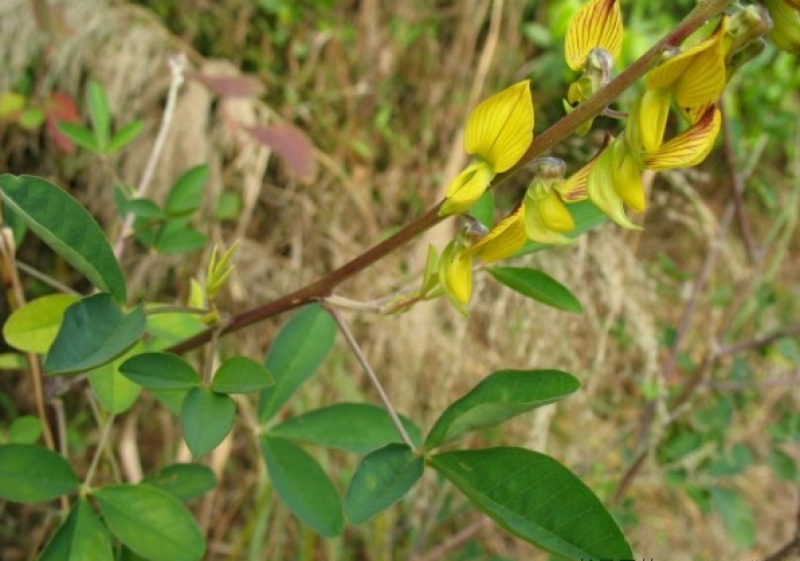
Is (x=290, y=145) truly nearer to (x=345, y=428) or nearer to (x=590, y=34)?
(x=345, y=428)

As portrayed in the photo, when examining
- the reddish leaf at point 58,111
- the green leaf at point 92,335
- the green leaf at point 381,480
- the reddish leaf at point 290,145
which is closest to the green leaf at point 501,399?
the green leaf at point 381,480

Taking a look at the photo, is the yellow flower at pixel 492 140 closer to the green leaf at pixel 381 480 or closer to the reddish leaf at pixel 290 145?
the green leaf at pixel 381 480

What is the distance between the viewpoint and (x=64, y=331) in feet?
1.77

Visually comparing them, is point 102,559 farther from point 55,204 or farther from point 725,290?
point 725,290

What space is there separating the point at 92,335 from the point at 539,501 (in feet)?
1.08

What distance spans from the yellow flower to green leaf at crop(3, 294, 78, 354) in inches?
15.2

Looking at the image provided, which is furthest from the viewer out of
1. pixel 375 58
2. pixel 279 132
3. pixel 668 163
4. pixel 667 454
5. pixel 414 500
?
pixel 375 58

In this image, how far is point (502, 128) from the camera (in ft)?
1.69

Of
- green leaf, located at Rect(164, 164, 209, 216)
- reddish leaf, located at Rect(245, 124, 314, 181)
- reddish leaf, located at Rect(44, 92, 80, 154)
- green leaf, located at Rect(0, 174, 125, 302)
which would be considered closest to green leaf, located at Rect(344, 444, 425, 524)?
green leaf, located at Rect(0, 174, 125, 302)

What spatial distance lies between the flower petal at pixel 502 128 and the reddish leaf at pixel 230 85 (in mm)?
929

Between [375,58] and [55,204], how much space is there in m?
1.45

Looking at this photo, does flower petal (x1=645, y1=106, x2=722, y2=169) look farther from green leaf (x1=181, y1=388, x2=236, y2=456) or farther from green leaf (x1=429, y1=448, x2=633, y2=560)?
green leaf (x1=181, y1=388, x2=236, y2=456)

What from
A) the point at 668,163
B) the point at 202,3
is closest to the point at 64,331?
the point at 668,163

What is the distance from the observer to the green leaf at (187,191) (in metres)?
0.96
